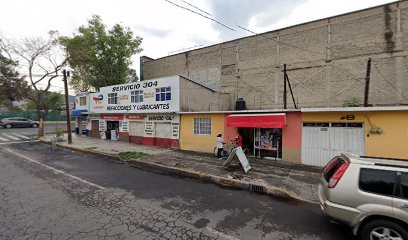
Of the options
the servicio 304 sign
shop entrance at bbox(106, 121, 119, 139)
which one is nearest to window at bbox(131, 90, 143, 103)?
the servicio 304 sign

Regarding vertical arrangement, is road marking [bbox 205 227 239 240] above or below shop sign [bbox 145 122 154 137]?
below

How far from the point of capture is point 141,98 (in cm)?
1723

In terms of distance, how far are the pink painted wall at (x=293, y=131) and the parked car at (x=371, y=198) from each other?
6351 millimetres

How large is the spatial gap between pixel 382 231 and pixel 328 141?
21.8 ft

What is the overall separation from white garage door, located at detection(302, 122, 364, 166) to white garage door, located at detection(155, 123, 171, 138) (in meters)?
9.65

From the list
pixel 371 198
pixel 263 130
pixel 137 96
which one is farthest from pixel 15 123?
pixel 371 198

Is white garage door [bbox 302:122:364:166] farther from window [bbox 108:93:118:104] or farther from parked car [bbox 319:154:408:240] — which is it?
window [bbox 108:93:118:104]

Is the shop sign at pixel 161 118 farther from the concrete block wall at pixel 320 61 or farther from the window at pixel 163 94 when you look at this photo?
the concrete block wall at pixel 320 61

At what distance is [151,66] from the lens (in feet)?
98.2

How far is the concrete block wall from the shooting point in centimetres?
1488

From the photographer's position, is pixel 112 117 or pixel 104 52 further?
pixel 104 52

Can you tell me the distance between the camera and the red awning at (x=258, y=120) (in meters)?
9.94

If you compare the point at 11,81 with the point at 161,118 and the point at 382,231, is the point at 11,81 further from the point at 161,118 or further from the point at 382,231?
the point at 382,231

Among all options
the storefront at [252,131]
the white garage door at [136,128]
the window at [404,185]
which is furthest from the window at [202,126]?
the window at [404,185]
